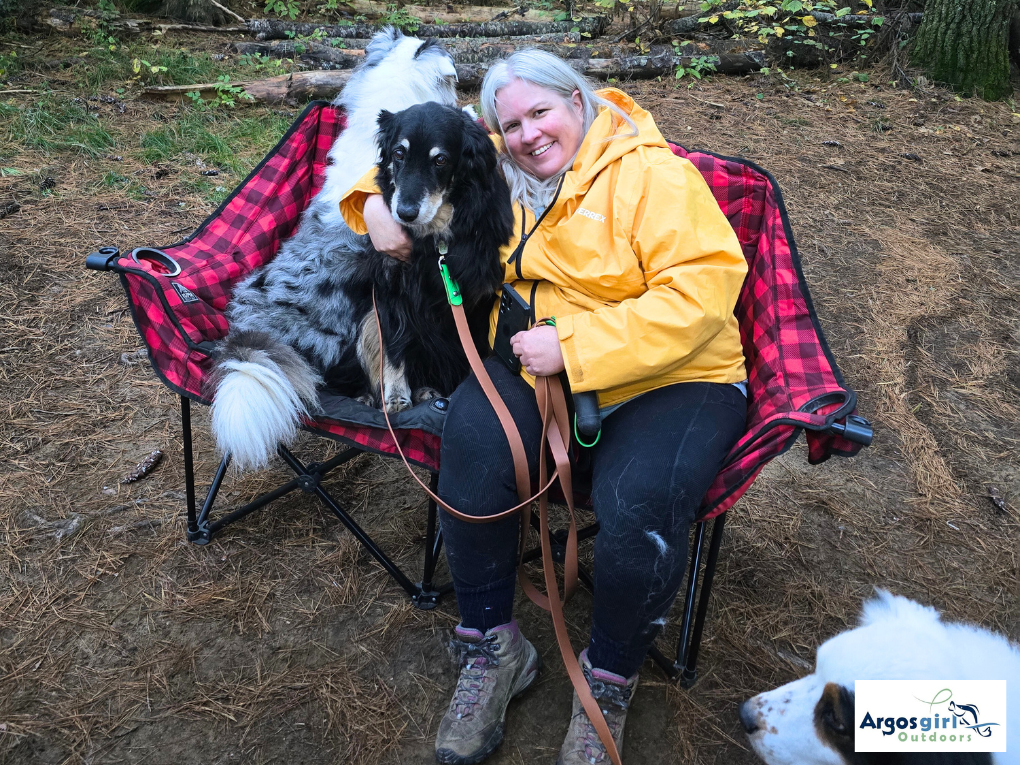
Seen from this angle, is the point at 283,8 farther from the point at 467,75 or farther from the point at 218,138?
the point at 218,138

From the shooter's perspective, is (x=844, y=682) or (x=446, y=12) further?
(x=446, y=12)

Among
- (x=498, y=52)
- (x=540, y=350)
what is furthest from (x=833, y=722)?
(x=498, y=52)

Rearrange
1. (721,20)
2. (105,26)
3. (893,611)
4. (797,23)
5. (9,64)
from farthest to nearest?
(721,20) → (797,23) → (105,26) → (9,64) → (893,611)

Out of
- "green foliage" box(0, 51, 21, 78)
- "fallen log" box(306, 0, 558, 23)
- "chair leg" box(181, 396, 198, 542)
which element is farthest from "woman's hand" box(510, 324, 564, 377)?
→ "fallen log" box(306, 0, 558, 23)

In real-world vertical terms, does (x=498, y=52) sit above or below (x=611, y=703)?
above

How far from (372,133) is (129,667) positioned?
68.7 inches

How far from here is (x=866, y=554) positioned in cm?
221

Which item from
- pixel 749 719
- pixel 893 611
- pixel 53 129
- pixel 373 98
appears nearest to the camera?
pixel 893 611

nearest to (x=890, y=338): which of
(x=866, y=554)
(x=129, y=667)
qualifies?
(x=866, y=554)

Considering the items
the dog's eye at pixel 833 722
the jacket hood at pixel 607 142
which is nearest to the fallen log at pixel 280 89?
the jacket hood at pixel 607 142

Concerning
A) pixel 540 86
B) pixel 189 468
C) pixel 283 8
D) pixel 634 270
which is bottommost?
pixel 189 468

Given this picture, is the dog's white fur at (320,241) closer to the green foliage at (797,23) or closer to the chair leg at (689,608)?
the chair leg at (689,608)

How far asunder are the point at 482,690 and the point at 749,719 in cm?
60

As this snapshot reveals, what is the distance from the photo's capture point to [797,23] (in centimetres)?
636
